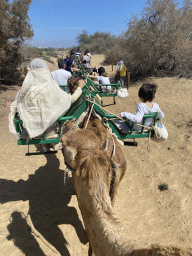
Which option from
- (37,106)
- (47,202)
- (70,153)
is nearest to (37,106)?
(37,106)

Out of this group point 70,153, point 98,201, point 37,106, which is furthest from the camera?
point 37,106

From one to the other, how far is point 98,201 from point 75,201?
292cm

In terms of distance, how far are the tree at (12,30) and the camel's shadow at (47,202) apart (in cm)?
982

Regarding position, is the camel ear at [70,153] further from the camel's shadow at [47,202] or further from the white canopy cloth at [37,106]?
the camel's shadow at [47,202]

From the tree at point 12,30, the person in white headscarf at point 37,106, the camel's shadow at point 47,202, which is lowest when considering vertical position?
the camel's shadow at point 47,202

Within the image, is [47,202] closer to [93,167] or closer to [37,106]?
[37,106]

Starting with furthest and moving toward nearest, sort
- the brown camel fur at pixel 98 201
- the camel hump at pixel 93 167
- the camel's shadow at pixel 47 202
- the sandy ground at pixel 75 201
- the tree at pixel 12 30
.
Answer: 1. the tree at pixel 12 30
2. the camel's shadow at pixel 47 202
3. the sandy ground at pixel 75 201
4. the camel hump at pixel 93 167
5. the brown camel fur at pixel 98 201

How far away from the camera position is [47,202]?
4023mm

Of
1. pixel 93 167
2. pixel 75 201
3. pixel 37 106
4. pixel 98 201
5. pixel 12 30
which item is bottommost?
pixel 75 201

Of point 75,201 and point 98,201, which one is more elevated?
point 98,201

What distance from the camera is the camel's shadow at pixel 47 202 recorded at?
10.8ft

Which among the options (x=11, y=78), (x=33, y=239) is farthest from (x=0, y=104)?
(x=33, y=239)

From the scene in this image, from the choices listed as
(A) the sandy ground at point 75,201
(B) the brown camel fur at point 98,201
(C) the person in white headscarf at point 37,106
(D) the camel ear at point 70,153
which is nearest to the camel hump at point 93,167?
(B) the brown camel fur at point 98,201

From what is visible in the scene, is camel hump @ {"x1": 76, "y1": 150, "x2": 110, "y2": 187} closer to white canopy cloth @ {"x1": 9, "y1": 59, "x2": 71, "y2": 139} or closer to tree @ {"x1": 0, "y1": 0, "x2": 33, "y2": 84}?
white canopy cloth @ {"x1": 9, "y1": 59, "x2": 71, "y2": 139}
